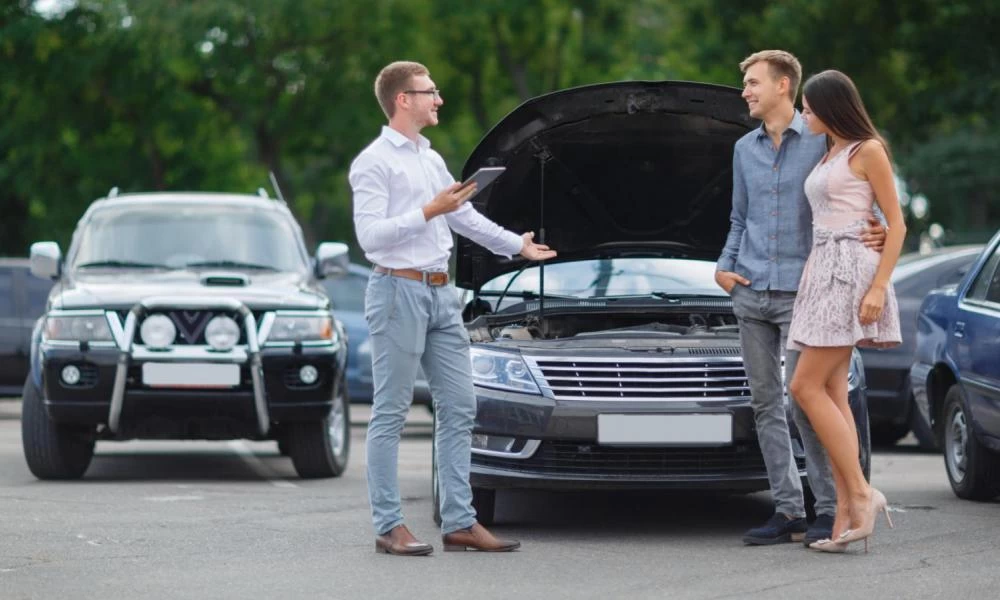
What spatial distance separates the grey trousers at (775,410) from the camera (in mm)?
7305

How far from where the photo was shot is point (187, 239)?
11258mm

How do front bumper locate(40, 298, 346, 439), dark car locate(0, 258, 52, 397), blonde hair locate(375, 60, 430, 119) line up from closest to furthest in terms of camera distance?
1. blonde hair locate(375, 60, 430, 119)
2. front bumper locate(40, 298, 346, 439)
3. dark car locate(0, 258, 52, 397)

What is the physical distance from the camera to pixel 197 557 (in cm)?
706

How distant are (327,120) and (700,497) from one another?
25457mm

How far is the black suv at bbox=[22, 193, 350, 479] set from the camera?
996 cm

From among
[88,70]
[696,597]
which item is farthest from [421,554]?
[88,70]

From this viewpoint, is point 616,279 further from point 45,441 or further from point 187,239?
point 45,441

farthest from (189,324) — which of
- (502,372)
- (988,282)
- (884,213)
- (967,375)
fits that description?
(884,213)

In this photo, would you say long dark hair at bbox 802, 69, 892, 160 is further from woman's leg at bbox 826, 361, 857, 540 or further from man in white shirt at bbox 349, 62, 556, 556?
man in white shirt at bbox 349, 62, 556, 556

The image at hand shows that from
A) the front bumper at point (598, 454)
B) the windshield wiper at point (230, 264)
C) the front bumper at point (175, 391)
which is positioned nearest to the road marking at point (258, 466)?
the front bumper at point (175, 391)

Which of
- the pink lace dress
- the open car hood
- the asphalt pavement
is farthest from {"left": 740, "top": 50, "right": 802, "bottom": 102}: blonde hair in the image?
the asphalt pavement

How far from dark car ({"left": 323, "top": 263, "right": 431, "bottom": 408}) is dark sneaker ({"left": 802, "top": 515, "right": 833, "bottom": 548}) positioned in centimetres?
915

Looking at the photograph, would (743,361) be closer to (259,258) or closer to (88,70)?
(259,258)

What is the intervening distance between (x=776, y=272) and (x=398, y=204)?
1544mm
